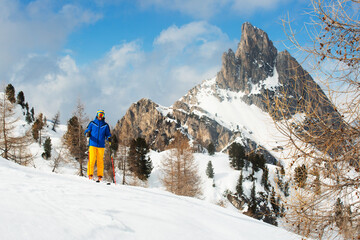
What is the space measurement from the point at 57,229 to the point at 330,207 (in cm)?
360

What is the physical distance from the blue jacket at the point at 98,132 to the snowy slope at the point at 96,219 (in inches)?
149

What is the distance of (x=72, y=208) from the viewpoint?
3.43m

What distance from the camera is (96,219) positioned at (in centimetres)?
318

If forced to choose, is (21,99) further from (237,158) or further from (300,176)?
(300,176)

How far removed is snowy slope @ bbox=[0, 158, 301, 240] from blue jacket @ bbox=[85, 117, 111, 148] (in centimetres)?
379

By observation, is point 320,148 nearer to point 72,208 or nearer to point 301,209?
point 301,209

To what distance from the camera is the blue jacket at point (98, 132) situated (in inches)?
329

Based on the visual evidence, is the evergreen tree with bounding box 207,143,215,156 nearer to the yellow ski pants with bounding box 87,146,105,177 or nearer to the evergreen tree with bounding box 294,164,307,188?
the yellow ski pants with bounding box 87,146,105,177

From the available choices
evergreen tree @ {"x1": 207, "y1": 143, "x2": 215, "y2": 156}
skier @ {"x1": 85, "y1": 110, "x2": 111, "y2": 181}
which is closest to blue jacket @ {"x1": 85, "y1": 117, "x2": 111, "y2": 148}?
skier @ {"x1": 85, "y1": 110, "x2": 111, "y2": 181}

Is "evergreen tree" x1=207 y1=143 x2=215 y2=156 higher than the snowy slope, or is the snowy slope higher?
"evergreen tree" x1=207 y1=143 x2=215 y2=156

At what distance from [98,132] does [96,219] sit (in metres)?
5.56

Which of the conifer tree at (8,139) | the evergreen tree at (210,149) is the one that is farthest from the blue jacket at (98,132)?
the evergreen tree at (210,149)

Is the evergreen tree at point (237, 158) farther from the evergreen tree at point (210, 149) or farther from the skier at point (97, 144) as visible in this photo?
the skier at point (97, 144)

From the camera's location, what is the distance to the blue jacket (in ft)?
27.4
